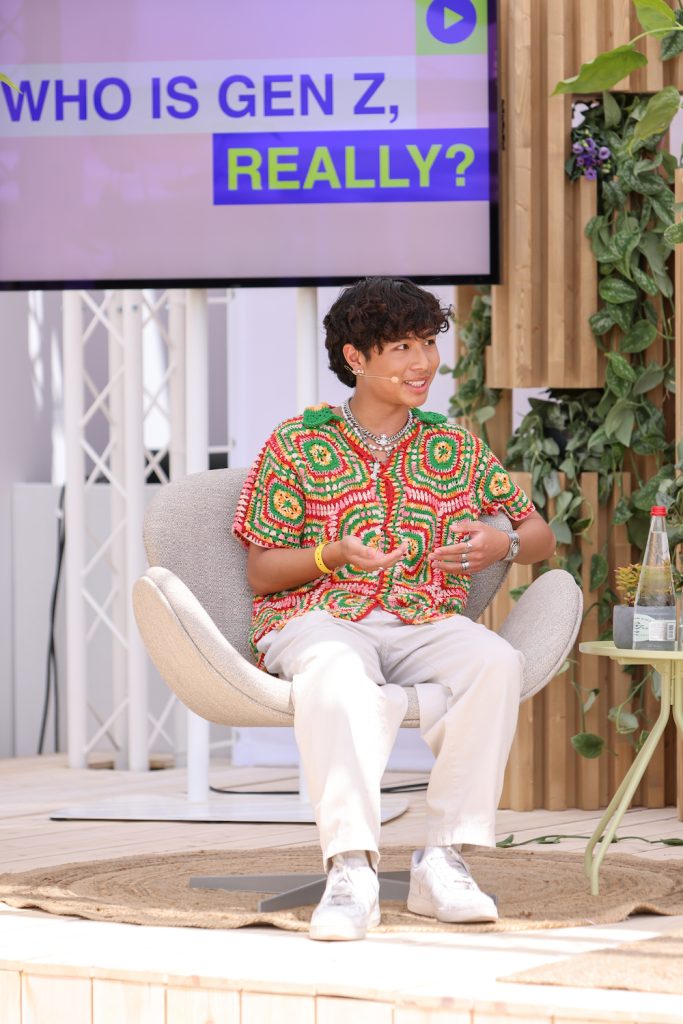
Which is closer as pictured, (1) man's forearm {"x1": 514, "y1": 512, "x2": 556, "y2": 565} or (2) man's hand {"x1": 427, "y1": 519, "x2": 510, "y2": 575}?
(2) man's hand {"x1": 427, "y1": 519, "x2": 510, "y2": 575}

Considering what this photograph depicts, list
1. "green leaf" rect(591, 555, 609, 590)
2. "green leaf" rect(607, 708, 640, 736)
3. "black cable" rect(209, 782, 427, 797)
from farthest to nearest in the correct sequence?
"black cable" rect(209, 782, 427, 797) → "green leaf" rect(591, 555, 609, 590) → "green leaf" rect(607, 708, 640, 736)

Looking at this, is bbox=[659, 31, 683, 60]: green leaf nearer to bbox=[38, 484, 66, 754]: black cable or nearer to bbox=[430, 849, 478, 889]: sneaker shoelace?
bbox=[430, 849, 478, 889]: sneaker shoelace

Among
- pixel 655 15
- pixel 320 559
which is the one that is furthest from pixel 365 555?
pixel 655 15

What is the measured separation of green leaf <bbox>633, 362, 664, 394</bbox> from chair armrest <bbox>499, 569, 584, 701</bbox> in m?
1.25

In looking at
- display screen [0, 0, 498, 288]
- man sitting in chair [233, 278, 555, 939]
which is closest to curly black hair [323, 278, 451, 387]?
man sitting in chair [233, 278, 555, 939]

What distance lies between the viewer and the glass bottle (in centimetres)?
305

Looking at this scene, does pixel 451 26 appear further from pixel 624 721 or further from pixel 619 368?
pixel 624 721

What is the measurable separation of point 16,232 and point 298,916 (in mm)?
2191

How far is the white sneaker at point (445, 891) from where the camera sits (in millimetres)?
2828

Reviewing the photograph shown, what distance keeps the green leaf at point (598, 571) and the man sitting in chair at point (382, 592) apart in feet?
3.35

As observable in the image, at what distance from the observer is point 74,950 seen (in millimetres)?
2615

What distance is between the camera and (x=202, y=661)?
115 inches

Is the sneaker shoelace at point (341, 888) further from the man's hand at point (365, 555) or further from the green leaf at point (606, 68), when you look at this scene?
the green leaf at point (606, 68)

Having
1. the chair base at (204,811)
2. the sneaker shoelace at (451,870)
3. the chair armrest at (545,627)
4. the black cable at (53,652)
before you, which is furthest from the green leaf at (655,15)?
the black cable at (53,652)
